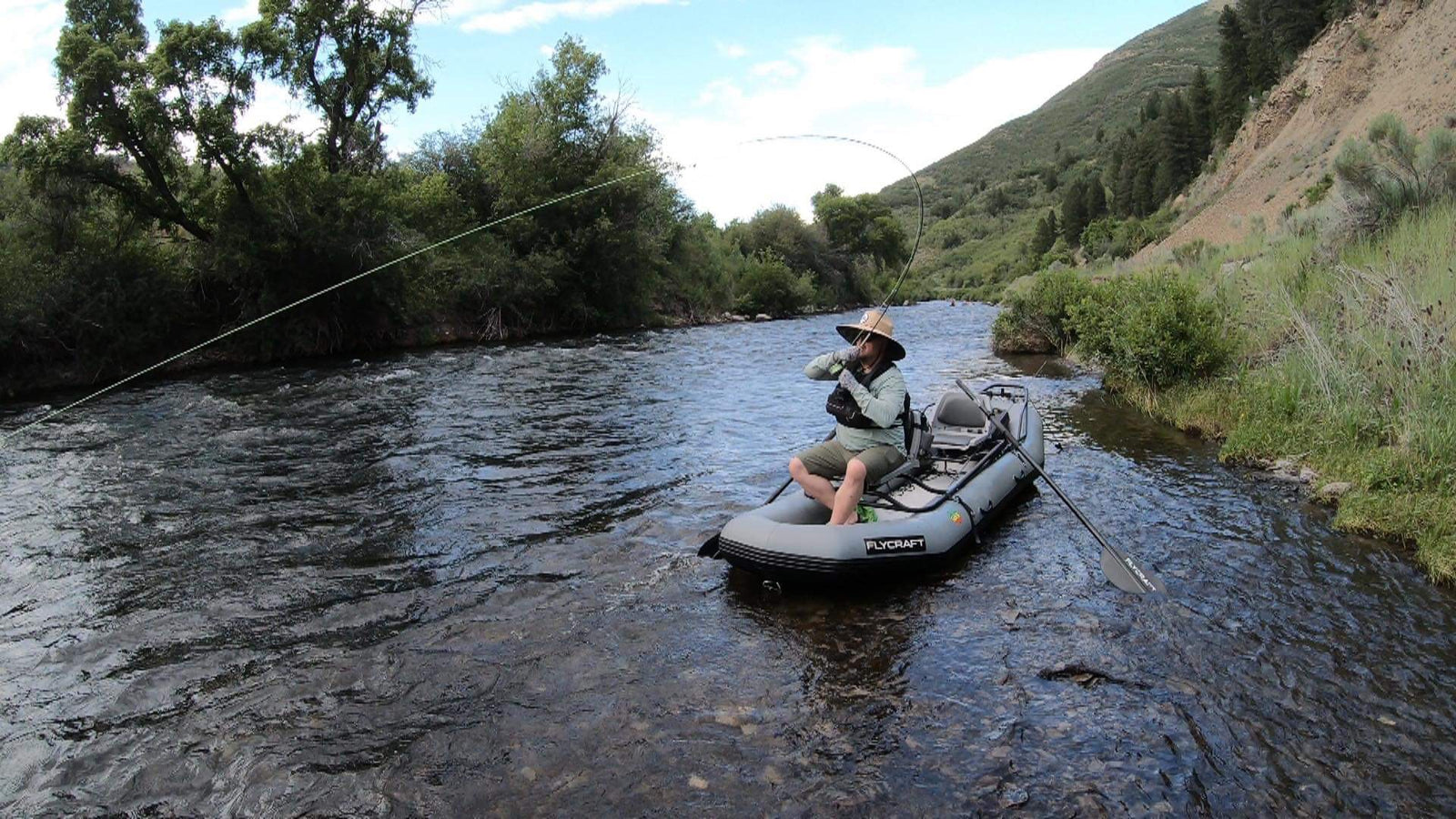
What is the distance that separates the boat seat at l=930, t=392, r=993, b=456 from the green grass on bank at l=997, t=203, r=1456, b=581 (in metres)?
2.95

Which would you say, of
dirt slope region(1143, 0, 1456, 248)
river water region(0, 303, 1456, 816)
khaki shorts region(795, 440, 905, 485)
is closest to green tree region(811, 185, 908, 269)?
dirt slope region(1143, 0, 1456, 248)

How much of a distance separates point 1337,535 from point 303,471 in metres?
10.7

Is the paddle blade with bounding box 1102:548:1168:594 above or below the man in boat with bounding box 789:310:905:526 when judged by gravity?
below

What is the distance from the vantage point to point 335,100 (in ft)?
85.7

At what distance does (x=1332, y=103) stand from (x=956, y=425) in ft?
122

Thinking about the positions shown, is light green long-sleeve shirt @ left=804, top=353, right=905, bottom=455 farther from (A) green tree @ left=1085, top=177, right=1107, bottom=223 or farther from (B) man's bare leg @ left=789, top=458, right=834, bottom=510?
(A) green tree @ left=1085, top=177, right=1107, bottom=223

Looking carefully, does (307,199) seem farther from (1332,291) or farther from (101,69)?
(1332,291)

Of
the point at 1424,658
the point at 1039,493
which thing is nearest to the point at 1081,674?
the point at 1424,658

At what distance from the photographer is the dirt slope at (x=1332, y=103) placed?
28.0m

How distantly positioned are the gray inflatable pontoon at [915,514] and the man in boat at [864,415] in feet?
0.76

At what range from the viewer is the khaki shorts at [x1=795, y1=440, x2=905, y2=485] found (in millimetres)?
6883

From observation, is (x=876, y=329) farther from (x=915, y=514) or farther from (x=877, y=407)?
(x=915, y=514)

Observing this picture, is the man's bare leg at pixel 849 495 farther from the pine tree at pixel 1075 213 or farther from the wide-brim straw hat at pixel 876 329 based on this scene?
the pine tree at pixel 1075 213

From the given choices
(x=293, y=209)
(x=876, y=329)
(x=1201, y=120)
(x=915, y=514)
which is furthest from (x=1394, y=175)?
(x=1201, y=120)
